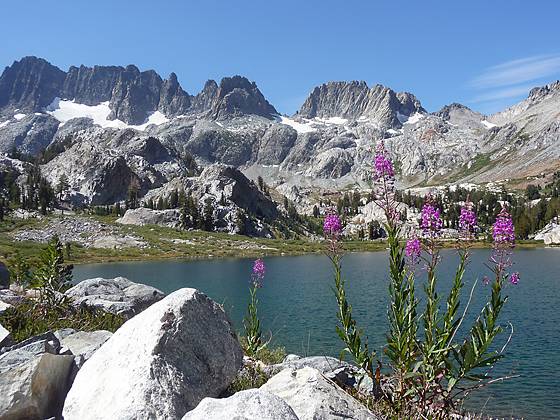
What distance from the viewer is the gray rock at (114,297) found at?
19.5 meters

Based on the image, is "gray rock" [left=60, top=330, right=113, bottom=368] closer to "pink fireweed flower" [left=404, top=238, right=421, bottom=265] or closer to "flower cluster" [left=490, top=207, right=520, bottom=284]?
"pink fireweed flower" [left=404, top=238, right=421, bottom=265]

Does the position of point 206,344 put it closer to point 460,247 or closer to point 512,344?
point 460,247

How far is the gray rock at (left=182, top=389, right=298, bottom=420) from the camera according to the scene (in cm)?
586

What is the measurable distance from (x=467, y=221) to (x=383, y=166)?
1.69 metres

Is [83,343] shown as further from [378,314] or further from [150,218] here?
[150,218]

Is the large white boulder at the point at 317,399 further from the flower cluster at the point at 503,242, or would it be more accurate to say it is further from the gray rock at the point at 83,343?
the gray rock at the point at 83,343

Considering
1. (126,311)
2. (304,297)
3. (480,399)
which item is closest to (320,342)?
(480,399)

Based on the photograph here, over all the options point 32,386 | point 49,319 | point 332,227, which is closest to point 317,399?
point 332,227

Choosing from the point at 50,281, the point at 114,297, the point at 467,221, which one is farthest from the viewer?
the point at 114,297

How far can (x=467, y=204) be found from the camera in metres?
7.84

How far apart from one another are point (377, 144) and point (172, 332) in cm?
512

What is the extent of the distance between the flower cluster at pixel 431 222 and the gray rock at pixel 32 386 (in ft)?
24.1

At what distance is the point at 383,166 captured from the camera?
26.0 feet

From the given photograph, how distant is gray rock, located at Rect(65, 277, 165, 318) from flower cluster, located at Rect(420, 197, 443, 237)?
1472 centimetres
